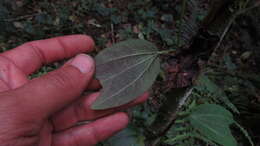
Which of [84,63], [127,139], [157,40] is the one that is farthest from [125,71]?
[157,40]

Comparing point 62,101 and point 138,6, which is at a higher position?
point 138,6

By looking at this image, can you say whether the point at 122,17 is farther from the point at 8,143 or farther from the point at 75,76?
the point at 8,143

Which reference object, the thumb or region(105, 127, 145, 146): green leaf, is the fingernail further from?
region(105, 127, 145, 146): green leaf

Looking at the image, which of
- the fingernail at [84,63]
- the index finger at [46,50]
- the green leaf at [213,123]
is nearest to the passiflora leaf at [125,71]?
the fingernail at [84,63]

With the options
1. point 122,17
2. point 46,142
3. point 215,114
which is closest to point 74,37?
point 46,142

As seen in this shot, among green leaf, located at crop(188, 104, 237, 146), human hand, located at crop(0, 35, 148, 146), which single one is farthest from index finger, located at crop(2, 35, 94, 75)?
green leaf, located at crop(188, 104, 237, 146)

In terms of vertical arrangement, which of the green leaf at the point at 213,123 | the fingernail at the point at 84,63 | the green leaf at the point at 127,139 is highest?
the fingernail at the point at 84,63

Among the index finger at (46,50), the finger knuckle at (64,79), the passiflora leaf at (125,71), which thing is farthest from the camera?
the index finger at (46,50)

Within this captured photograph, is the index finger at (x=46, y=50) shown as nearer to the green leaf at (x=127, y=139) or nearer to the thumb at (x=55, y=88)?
the thumb at (x=55, y=88)
